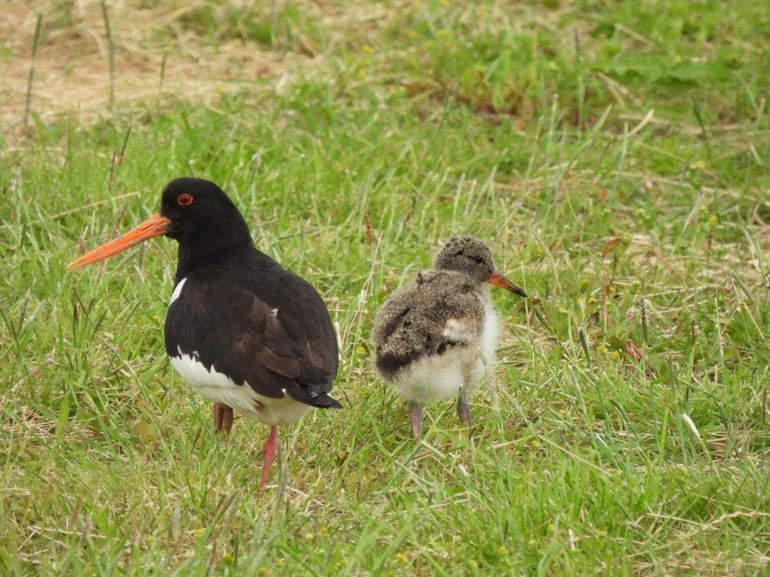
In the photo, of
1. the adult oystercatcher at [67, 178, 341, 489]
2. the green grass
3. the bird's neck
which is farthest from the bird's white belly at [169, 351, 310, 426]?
the bird's neck

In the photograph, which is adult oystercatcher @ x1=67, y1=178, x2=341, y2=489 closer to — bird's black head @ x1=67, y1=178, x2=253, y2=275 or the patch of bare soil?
bird's black head @ x1=67, y1=178, x2=253, y2=275

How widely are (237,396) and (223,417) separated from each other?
43 cm

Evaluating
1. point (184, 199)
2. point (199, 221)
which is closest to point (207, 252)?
point (199, 221)

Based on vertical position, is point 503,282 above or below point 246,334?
below

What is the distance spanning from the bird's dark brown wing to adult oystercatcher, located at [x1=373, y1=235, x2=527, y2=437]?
1.03ft

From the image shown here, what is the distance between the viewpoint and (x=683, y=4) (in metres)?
9.59

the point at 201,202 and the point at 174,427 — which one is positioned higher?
the point at 201,202

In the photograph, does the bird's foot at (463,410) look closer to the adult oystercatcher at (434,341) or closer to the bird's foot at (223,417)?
the adult oystercatcher at (434,341)

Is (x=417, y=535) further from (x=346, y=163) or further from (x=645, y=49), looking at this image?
(x=645, y=49)

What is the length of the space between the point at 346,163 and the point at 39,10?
333cm

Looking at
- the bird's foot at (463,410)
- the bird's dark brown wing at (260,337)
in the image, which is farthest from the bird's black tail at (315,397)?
the bird's foot at (463,410)

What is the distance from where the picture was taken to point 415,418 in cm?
539

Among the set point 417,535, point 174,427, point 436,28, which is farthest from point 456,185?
point 417,535

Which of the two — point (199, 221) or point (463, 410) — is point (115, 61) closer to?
point (199, 221)
